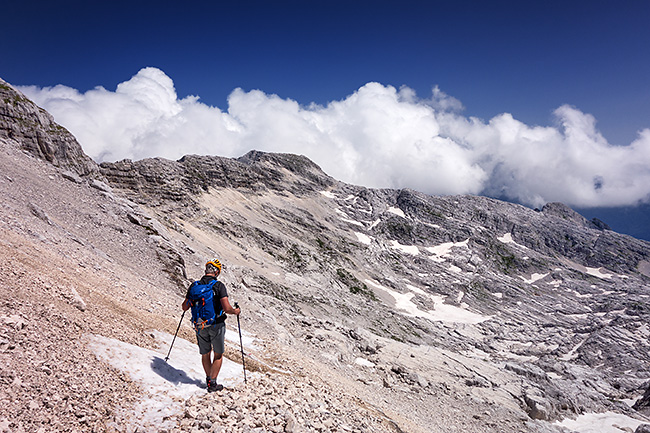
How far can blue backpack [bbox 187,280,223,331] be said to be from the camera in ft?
29.3

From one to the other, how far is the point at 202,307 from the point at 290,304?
49474mm

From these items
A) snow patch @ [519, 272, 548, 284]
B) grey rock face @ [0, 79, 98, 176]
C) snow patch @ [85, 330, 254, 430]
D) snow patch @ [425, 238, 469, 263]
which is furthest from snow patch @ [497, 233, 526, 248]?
snow patch @ [85, 330, 254, 430]

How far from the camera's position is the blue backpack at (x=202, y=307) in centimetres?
892

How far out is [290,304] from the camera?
56.7 meters

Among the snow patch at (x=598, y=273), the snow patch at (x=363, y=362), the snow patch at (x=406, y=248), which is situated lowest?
the snow patch at (x=363, y=362)

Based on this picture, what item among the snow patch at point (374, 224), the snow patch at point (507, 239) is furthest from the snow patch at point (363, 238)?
the snow patch at point (507, 239)

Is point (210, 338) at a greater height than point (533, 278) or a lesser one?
lesser

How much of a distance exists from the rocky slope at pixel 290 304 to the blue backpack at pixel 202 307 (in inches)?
74.8

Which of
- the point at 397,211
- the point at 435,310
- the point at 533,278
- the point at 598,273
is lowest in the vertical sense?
the point at 435,310

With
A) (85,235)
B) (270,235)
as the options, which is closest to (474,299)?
(270,235)

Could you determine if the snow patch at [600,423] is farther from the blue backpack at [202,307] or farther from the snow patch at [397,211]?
the snow patch at [397,211]

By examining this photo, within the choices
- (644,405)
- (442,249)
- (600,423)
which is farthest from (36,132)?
(442,249)

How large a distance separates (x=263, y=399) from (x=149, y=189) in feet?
260

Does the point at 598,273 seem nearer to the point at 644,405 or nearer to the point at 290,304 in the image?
the point at 644,405
